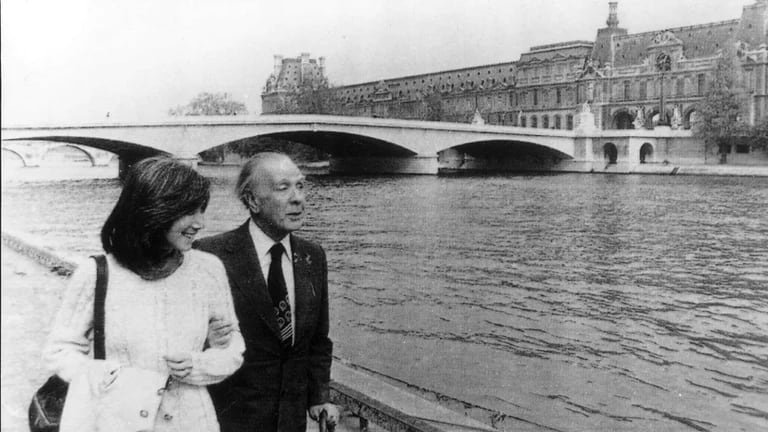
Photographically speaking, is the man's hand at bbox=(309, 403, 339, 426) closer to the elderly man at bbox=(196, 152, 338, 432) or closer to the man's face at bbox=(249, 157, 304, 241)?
the elderly man at bbox=(196, 152, 338, 432)

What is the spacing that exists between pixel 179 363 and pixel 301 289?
44cm

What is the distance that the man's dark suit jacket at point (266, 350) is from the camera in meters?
1.86

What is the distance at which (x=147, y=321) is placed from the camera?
151 centimetres

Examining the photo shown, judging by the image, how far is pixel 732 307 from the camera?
23.4 ft

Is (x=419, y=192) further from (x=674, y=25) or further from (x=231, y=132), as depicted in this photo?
(x=674, y=25)

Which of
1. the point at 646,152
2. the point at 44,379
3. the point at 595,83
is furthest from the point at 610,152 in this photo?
the point at 44,379

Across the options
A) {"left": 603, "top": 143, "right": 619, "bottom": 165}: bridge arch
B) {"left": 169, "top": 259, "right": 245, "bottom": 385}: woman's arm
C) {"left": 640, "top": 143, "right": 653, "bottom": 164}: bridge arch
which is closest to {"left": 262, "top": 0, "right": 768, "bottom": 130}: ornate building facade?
{"left": 640, "top": 143, "right": 653, "bottom": 164}: bridge arch

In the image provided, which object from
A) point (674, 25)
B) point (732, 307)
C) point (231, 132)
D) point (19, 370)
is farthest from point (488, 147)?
point (19, 370)

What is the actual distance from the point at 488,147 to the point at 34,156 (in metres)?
21.1

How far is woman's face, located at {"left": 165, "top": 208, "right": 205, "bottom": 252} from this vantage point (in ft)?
4.98

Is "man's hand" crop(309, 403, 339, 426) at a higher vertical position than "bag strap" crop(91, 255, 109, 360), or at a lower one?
lower

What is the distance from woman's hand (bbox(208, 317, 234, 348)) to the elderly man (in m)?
0.22

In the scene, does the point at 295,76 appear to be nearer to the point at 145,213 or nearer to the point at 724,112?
the point at 724,112

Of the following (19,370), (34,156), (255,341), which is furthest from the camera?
(34,156)
